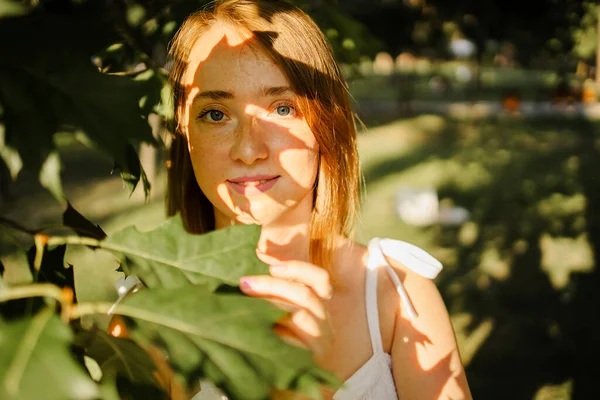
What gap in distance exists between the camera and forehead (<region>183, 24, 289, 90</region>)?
149cm

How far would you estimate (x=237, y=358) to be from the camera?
739mm

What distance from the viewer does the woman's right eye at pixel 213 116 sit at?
154 centimetres

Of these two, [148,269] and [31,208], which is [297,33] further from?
[31,208]

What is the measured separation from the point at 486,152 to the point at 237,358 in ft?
43.4

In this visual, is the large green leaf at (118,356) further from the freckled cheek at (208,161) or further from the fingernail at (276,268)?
the freckled cheek at (208,161)

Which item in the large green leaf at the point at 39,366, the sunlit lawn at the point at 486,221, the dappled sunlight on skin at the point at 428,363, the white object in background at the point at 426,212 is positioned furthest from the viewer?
the white object in background at the point at 426,212

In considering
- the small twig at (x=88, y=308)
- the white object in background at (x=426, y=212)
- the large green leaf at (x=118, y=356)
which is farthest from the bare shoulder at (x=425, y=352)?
the white object in background at (x=426, y=212)

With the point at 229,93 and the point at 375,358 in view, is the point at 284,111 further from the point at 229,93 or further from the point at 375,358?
the point at 375,358

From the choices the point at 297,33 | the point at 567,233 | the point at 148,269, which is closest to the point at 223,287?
the point at 148,269

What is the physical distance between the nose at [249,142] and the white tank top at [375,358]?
1.85 feet

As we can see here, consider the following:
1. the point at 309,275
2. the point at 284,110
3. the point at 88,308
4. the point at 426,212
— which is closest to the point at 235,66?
the point at 284,110

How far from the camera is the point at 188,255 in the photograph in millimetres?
889

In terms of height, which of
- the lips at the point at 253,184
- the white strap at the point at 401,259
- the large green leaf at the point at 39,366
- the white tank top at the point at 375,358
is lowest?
the white tank top at the point at 375,358

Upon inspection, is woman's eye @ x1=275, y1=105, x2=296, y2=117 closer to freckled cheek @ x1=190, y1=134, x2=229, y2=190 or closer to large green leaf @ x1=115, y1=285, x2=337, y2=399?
freckled cheek @ x1=190, y1=134, x2=229, y2=190
